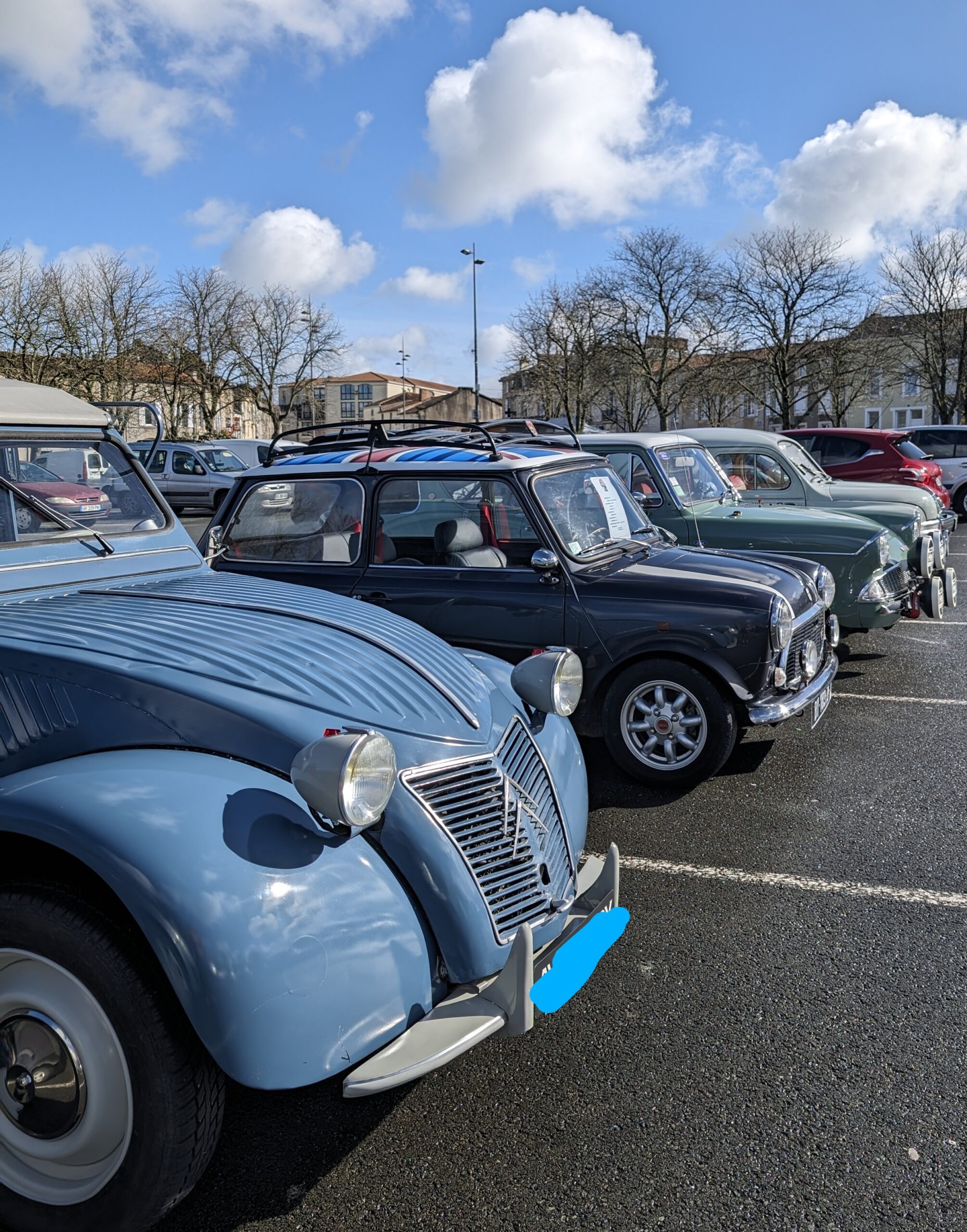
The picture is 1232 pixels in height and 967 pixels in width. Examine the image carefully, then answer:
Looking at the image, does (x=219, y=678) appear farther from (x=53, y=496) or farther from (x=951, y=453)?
(x=951, y=453)

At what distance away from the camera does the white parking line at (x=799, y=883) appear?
12.2ft

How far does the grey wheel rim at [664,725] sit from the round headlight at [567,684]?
6.38 ft

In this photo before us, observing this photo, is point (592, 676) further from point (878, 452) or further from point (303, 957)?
point (878, 452)

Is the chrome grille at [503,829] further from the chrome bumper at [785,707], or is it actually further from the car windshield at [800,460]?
the car windshield at [800,460]

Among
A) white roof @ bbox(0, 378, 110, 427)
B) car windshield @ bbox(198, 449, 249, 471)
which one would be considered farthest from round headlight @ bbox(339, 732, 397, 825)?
car windshield @ bbox(198, 449, 249, 471)

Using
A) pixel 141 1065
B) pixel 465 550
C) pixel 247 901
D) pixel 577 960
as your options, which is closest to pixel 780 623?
pixel 465 550

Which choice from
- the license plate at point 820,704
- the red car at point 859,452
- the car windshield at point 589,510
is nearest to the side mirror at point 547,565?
the car windshield at point 589,510

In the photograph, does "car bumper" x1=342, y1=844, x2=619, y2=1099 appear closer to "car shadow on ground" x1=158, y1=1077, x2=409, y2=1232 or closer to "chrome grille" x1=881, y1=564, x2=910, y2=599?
"car shadow on ground" x1=158, y1=1077, x2=409, y2=1232

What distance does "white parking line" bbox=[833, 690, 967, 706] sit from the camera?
6582mm

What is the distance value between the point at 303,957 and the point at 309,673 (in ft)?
2.64

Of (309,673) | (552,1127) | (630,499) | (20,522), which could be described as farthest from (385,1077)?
(630,499)

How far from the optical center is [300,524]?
561cm

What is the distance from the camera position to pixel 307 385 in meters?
45.2

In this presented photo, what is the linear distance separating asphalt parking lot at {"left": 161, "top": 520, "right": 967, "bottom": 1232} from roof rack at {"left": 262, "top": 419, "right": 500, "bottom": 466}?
2443 millimetres
